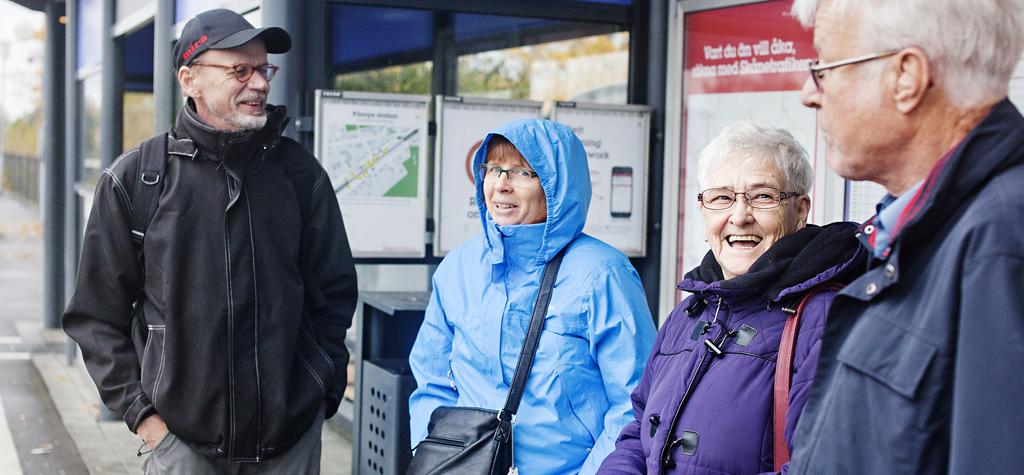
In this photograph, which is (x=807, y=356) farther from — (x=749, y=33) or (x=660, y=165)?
(x=660, y=165)

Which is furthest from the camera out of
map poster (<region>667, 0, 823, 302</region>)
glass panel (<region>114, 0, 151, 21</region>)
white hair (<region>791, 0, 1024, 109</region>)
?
glass panel (<region>114, 0, 151, 21</region>)

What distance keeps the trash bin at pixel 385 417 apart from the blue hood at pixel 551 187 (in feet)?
4.03

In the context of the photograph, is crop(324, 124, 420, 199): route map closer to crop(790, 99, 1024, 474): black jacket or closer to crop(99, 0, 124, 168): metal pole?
crop(99, 0, 124, 168): metal pole

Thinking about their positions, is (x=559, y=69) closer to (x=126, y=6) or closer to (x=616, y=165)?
(x=616, y=165)

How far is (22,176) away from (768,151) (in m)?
44.7

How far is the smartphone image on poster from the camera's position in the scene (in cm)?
544

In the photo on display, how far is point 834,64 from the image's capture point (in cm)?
157

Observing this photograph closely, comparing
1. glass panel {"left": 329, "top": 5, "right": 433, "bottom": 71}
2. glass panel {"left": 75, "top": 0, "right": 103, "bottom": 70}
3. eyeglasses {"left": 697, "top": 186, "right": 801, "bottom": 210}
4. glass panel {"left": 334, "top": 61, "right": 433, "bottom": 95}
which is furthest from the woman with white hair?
glass panel {"left": 75, "top": 0, "right": 103, "bottom": 70}

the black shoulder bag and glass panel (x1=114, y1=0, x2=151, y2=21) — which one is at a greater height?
glass panel (x1=114, y1=0, x2=151, y2=21)

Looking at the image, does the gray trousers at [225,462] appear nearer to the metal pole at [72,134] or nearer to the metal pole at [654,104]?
the metal pole at [654,104]

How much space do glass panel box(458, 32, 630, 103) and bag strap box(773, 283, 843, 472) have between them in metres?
3.66

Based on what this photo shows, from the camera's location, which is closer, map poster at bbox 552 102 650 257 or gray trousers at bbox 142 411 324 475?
gray trousers at bbox 142 411 324 475

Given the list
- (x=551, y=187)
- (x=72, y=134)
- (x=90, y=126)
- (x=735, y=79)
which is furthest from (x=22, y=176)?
(x=551, y=187)

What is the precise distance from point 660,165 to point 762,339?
339 centimetres
